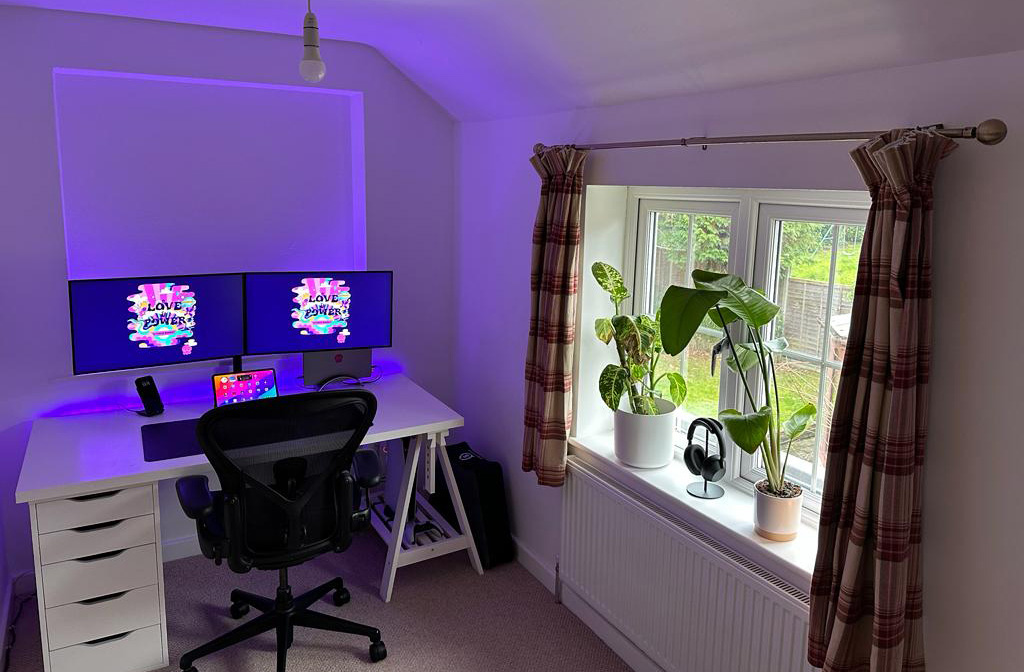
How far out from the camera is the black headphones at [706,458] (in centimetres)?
247

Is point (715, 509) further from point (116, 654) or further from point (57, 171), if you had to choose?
point (57, 171)

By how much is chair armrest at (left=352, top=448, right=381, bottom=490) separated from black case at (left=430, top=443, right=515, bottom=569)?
2.17ft

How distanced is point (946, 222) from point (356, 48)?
8.10ft

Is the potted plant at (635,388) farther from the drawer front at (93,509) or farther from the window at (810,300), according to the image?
the drawer front at (93,509)

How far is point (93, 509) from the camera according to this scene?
2459 mm

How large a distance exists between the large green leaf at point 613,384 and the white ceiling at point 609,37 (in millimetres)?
909

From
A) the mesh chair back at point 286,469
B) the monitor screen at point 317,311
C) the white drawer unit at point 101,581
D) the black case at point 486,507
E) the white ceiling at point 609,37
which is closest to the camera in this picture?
the white ceiling at point 609,37

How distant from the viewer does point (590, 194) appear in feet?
9.22

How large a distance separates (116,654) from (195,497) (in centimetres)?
64

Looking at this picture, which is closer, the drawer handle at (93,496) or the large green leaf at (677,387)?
the drawer handle at (93,496)

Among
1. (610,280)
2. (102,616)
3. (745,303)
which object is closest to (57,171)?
(102,616)

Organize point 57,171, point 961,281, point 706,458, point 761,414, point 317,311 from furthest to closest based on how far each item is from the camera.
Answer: point 317,311
point 57,171
point 706,458
point 761,414
point 961,281

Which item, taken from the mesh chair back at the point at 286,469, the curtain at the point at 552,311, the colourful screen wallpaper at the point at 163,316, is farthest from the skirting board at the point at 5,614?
the curtain at the point at 552,311

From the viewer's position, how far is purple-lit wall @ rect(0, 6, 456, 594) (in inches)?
110
